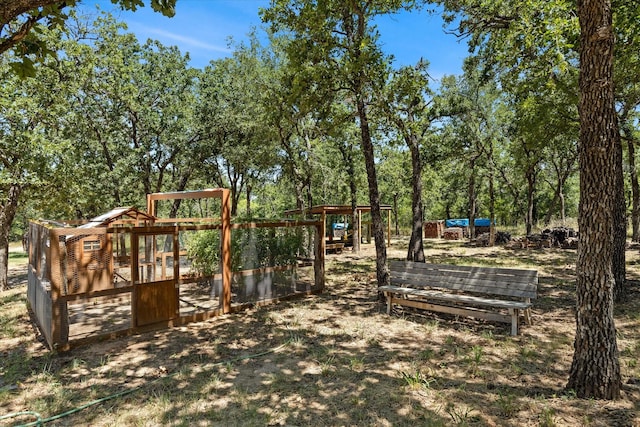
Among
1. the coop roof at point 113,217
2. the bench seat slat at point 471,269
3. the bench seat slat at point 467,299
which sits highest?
the coop roof at point 113,217

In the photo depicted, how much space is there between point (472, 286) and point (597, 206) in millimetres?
3532

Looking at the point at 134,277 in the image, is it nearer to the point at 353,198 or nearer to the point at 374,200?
the point at 374,200

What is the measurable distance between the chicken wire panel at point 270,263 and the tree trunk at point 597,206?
6.06 metres

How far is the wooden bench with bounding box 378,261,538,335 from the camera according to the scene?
239 inches

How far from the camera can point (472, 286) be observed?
681cm

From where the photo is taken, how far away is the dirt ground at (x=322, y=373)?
12.1 ft

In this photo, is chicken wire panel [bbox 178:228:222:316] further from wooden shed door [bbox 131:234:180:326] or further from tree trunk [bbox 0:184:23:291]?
tree trunk [bbox 0:184:23:291]

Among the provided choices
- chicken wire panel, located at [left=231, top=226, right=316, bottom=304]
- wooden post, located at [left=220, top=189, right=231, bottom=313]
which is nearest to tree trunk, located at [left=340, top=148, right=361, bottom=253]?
chicken wire panel, located at [left=231, top=226, right=316, bottom=304]

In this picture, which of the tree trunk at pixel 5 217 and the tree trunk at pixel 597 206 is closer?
the tree trunk at pixel 597 206

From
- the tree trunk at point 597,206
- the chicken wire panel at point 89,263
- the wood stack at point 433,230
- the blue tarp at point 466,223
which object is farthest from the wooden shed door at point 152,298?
the blue tarp at point 466,223

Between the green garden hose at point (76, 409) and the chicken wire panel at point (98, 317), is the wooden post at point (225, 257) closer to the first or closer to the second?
the chicken wire panel at point (98, 317)

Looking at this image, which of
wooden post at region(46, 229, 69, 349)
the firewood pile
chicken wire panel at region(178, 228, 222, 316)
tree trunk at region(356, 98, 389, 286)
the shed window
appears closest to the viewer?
wooden post at region(46, 229, 69, 349)

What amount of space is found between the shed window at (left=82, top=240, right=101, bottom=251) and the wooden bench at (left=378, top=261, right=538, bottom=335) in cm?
650

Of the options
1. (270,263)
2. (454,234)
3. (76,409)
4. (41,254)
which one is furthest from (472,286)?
(454,234)
